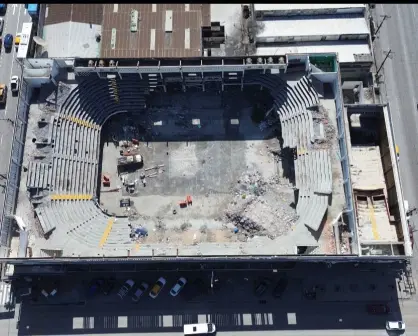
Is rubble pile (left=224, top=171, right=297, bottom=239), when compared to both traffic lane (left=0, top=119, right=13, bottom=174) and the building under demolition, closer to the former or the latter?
the building under demolition

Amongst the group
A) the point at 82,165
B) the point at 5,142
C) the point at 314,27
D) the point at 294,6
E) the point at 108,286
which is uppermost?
the point at 294,6

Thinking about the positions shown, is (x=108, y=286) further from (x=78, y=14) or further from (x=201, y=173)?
(x=78, y=14)

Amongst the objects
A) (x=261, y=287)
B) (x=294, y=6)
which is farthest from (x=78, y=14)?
(x=261, y=287)

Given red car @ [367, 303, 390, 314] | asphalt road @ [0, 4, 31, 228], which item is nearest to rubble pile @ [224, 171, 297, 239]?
red car @ [367, 303, 390, 314]

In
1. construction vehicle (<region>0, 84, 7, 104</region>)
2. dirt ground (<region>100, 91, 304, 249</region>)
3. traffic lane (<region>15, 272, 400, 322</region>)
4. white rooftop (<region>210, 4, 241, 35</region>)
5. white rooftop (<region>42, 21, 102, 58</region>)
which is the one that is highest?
white rooftop (<region>210, 4, 241, 35</region>)

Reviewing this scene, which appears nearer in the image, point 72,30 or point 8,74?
point 72,30

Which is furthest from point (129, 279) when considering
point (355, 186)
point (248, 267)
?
point (355, 186)
